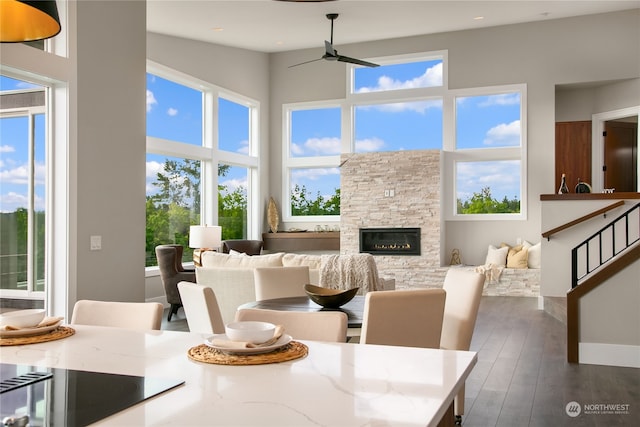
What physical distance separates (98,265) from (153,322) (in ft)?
8.43

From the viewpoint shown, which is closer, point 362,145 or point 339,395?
point 339,395

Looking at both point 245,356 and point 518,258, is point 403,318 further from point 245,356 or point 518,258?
point 518,258

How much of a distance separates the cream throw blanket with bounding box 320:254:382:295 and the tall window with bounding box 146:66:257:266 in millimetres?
3657

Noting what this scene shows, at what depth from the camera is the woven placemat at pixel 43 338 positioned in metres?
1.84

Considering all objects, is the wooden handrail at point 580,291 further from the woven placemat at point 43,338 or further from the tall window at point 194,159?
the tall window at point 194,159

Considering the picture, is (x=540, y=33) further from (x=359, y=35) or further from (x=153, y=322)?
(x=153, y=322)

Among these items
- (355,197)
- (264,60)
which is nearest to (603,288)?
(355,197)

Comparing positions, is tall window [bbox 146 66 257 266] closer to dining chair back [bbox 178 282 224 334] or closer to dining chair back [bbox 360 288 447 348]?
dining chair back [bbox 178 282 224 334]

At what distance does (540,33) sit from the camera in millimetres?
9750

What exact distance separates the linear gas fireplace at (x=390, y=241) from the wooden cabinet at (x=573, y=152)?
2.67 m

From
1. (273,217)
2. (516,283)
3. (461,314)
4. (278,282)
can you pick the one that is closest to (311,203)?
(273,217)

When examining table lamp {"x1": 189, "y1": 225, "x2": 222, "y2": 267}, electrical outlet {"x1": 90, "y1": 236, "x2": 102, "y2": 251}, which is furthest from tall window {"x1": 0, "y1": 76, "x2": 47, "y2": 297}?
table lamp {"x1": 189, "y1": 225, "x2": 222, "y2": 267}

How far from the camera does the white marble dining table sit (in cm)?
116

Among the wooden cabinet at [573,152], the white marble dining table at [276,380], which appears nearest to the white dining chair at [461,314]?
the white marble dining table at [276,380]
